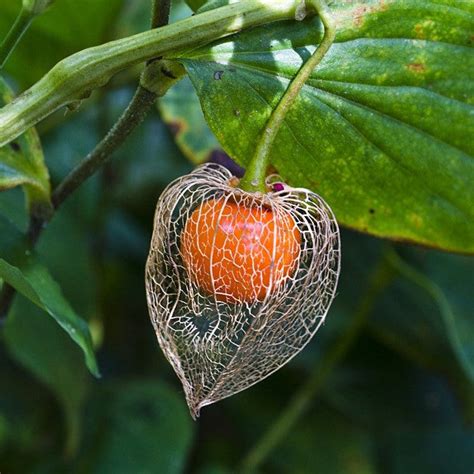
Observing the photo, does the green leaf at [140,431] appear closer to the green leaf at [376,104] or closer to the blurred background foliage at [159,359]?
the blurred background foliage at [159,359]

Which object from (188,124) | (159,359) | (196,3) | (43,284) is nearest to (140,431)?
(159,359)

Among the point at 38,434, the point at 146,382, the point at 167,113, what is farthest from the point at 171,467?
the point at 167,113

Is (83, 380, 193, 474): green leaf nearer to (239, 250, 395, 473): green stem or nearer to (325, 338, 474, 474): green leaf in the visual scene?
(239, 250, 395, 473): green stem

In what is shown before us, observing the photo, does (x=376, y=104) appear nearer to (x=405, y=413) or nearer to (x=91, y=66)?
(x=91, y=66)

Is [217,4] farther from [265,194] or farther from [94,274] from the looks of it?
[94,274]

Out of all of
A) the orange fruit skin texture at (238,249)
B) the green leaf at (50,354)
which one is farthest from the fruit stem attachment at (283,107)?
the green leaf at (50,354)

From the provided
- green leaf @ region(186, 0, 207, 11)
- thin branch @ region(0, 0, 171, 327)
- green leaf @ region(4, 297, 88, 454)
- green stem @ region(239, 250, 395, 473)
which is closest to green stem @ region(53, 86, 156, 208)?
thin branch @ region(0, 0, 171, 327)
